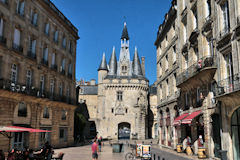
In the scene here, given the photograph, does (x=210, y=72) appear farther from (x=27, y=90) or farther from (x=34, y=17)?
(x=34, y=17)

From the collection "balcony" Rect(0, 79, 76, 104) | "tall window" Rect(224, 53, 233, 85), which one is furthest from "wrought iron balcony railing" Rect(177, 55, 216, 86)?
"balcony" Rect(0, 79, 76, 104)

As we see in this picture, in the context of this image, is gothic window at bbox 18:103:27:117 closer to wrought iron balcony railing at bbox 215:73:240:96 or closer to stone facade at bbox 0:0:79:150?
stone facade at bbox 0:0:79:150

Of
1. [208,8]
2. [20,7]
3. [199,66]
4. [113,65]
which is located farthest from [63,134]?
[113,65]

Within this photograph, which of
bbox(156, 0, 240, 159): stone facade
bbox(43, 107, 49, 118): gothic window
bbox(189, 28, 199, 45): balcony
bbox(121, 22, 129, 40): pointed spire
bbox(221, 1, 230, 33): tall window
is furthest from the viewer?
bbox(121, 22, 129, 40): pointed spire

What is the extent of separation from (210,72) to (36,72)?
15.2 m

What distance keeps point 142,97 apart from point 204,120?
1335 inches

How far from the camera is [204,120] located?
1612 cm


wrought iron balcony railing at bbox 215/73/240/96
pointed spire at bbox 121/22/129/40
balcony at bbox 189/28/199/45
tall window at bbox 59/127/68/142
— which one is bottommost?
tall window at bbox 59/127/68/142

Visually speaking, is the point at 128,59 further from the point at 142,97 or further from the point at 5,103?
the point at 5,103

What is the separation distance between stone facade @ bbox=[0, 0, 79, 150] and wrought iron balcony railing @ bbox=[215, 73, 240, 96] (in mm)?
14169

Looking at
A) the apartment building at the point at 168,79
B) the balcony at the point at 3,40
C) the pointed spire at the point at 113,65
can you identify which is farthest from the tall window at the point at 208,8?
the pointed spire at the point at 113,65

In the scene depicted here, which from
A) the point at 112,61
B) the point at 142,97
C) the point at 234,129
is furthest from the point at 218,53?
the point at 112,61

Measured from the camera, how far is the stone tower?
4781 cm

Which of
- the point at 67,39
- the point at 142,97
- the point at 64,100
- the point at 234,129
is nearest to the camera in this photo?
the point at 234,129
